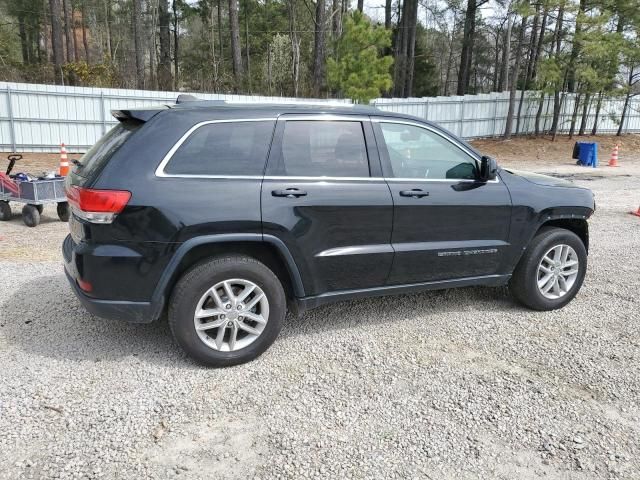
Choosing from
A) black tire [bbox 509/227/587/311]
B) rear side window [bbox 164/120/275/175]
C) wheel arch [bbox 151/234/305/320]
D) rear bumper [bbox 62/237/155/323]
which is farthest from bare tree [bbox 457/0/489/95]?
rear bumper [bbox 62/237/155/323]

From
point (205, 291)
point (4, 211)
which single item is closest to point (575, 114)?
point (4, 211)

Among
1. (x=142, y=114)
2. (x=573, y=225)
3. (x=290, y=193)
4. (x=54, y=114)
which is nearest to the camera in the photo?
(x=142, y=114)

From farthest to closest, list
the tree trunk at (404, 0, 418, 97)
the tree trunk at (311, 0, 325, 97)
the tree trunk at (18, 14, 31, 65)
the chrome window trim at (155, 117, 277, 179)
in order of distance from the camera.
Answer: the tree trunk at (18, 14, 31, 65), the tree trunk at (404, 0, 418, 97), the tree trunk at (311, 0, 325, 97), the chrome window trim at (155, 117, 277, 179)

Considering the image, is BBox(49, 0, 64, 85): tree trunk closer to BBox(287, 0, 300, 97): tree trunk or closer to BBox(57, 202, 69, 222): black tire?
BBox(287, 0, 300, 97): tree trunk

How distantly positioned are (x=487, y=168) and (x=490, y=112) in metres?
24.7

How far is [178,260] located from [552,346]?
9.35 ft

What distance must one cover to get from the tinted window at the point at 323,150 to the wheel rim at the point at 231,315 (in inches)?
34.0

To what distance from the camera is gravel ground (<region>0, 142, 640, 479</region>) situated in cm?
265

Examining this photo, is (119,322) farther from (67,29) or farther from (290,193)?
(67,29)

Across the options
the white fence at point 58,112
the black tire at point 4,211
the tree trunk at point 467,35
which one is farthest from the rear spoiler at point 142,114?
the tree trunk at point 467,35

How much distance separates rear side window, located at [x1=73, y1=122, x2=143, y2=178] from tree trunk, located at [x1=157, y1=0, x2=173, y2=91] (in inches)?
886

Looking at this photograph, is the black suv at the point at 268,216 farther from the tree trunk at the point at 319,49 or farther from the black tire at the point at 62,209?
the tree trunk at the point at 319,49

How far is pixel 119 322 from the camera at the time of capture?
13.9ft

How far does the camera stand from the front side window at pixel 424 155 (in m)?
4.09
